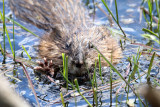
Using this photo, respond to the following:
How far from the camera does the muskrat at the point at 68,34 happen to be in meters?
2.38

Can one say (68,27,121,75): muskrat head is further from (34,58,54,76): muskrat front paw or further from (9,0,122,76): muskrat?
(34,58,54,76): muskrat front paw

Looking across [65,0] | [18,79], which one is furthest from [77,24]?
[18,79]

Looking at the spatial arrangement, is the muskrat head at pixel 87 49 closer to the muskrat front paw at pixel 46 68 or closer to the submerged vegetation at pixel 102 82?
the submerged vegetation at pixel 102 82

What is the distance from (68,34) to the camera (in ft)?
9.34

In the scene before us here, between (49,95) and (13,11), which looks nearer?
(49,95)

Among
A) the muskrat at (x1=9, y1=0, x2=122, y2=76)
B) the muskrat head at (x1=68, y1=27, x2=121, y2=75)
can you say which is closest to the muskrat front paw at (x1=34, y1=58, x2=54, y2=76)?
the muskrat at (x1=9, y1=0, x2=122, y2=76)

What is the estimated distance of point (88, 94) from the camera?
2.06 meters

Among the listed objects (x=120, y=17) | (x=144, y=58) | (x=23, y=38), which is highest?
(x=120, y=17)

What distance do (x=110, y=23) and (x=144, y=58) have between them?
1138 mm

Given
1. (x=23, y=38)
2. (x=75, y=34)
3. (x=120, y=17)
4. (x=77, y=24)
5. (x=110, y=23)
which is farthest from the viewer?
(x=120, y=17)

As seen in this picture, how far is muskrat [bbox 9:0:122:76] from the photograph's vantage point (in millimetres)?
2381

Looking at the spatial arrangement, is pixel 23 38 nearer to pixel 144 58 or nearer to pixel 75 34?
pixel 75 34

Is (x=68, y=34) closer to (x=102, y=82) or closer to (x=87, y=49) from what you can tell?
(x=87, y=49)

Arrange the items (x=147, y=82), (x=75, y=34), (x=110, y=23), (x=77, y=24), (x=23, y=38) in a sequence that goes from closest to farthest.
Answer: (x=147, y=82) < (x=75, y=34) < (x=77, y=24) < (x=23, y=38) < (x=110, y=23)
